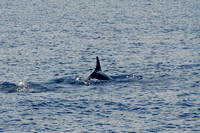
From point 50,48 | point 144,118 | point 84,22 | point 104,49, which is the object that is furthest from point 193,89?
point 84,22

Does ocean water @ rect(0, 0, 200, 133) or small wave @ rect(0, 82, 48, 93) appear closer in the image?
ocean water @ rect(0, 0, 200, 133)

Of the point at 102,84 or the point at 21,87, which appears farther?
the point at 102,84

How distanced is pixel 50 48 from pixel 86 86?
92.2 ft

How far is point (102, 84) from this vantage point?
149ft

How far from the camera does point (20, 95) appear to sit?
42.1 metres

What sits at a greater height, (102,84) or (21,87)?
(21,87)

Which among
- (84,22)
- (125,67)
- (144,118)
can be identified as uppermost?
(84,22)

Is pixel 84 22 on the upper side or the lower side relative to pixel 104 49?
upper

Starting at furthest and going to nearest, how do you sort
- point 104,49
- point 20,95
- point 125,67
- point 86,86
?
1. point 104,49
2. point 125,67
3. point 86,86
4. point 20,95

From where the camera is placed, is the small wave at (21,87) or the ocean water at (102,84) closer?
the ocean water at (102,84)

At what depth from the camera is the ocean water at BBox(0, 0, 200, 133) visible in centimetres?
3497

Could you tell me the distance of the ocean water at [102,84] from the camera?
3497 cm

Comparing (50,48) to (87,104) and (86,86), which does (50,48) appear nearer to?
(86,86)

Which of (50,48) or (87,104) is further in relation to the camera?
(50,48)
